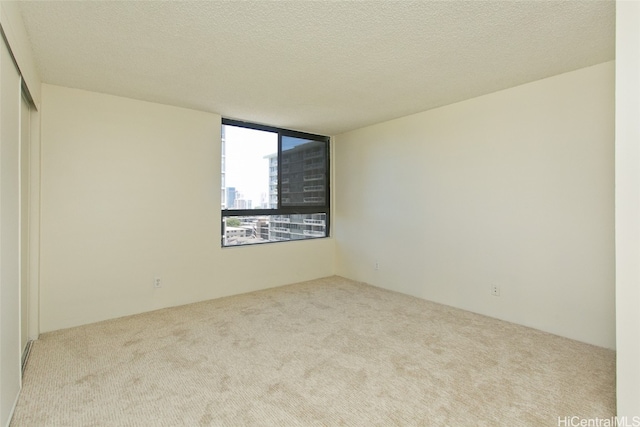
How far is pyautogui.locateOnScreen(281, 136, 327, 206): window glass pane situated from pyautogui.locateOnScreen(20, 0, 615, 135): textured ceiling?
141 cm

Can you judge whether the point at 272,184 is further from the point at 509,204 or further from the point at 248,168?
the point at 509,204

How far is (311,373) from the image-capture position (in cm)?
216

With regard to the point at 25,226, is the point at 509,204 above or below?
above

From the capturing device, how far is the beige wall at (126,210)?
2.95 metres

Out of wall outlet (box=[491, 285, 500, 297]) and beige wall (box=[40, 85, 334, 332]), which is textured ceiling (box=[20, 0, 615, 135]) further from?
wall outlet (box=[491, 285, 500, 297])

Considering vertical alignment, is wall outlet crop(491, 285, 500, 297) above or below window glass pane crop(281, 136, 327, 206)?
below

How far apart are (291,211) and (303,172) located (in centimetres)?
62

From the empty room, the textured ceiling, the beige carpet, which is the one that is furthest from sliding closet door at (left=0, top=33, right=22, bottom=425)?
the textured ceiling

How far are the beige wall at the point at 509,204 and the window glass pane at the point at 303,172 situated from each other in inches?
33.1

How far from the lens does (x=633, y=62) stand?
1512 millimetres

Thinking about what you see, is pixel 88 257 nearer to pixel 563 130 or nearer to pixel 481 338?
pixel 481 338

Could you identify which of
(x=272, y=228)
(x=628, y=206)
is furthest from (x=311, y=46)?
(x=272, y=228)

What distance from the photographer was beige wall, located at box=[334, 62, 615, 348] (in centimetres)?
260

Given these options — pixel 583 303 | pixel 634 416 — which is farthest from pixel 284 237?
pixel 634 416
